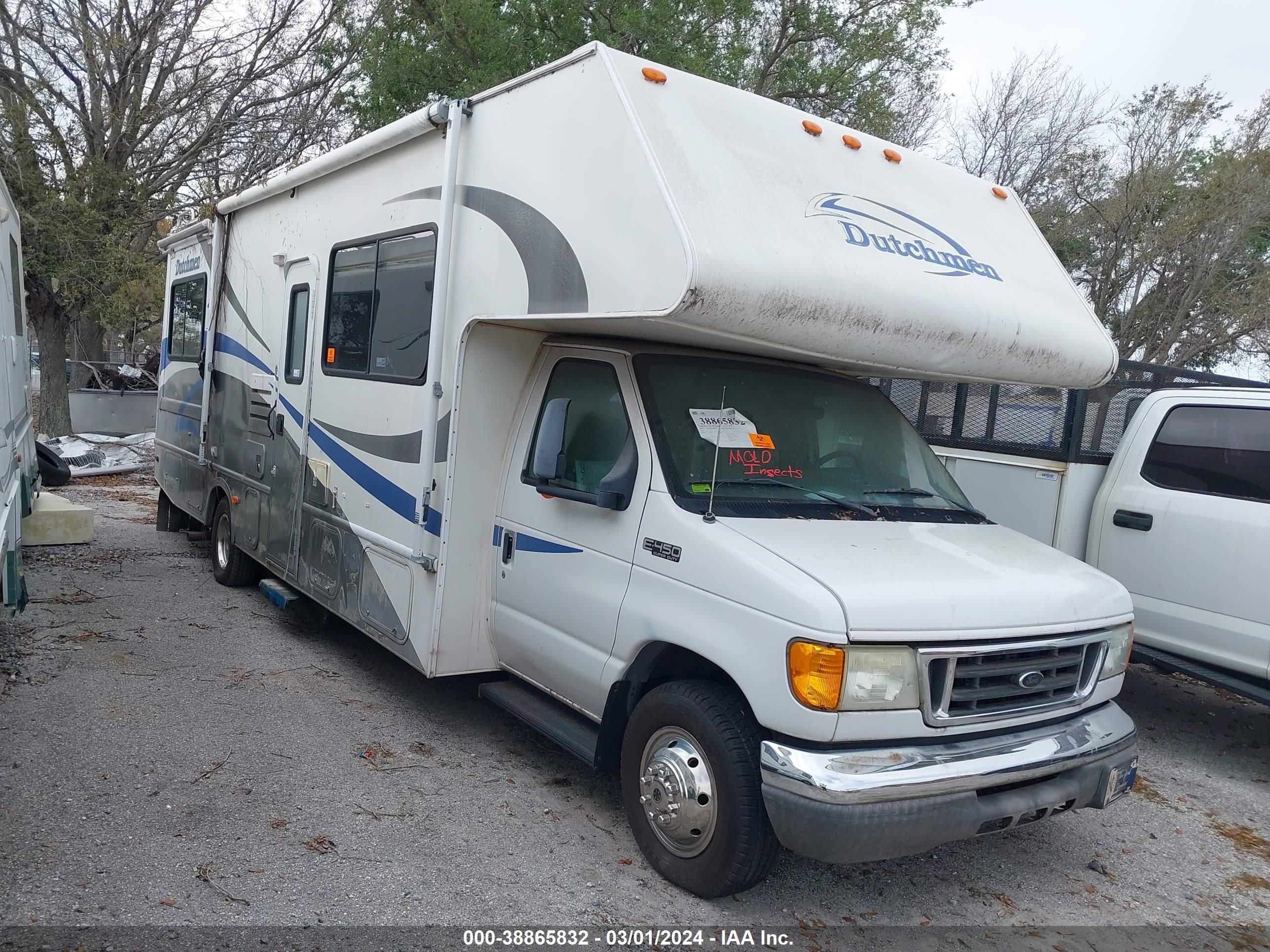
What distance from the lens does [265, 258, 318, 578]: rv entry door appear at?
632 centimetres

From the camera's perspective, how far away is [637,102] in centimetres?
381

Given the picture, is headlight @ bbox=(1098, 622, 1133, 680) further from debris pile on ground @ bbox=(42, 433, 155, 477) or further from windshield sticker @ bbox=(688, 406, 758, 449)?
debris pile on ground @ bbox=(42, 433, 155, 477)

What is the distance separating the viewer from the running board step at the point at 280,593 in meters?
6.66

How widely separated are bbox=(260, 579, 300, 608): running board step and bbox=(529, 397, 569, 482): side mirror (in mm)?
3056

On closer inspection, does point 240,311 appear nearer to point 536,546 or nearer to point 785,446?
point 536,546

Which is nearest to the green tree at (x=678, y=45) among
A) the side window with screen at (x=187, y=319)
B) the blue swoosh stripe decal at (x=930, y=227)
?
the side window with screen at (x=187, y=319)

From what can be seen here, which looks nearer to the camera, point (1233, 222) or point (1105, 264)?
point (1233, 222)

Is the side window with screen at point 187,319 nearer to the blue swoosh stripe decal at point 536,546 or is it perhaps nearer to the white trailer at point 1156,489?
the blue swoosh stripe decal at point 536,546

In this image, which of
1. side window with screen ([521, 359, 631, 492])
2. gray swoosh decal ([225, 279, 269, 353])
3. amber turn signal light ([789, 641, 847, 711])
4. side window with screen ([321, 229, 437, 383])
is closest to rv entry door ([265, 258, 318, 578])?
side window with screen ([321, 229, 437, 383])

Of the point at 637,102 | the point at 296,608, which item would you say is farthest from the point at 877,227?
the point at 296,608

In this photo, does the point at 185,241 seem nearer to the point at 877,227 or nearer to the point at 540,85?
the point at 540,85

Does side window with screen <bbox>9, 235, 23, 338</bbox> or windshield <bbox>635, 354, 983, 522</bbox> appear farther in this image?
side window with screen <bbox>9, 235, 23, 338</bbox>

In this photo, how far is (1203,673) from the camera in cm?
546

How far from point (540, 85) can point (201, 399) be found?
524 centimetres
